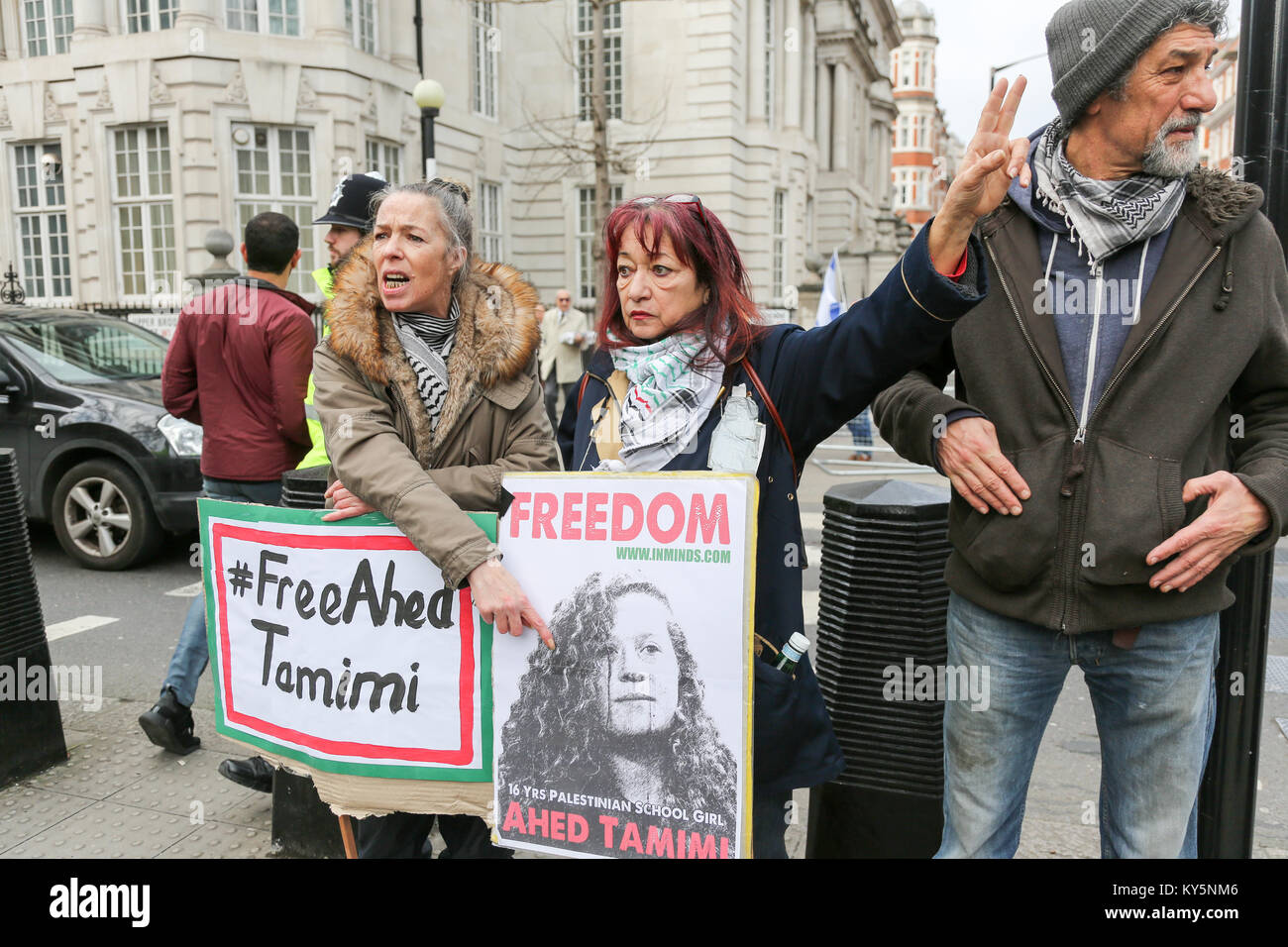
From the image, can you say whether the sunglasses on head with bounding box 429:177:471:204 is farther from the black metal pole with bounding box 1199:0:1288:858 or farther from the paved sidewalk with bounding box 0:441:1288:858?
the paved sidewalk with bounding box 0:441:1288:858

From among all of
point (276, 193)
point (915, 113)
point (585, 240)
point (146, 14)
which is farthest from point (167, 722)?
point (915, 113)

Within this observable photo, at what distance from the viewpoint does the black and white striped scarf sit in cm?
257

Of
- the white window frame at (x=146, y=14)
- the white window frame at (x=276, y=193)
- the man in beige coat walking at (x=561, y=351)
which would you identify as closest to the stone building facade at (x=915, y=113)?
the white window frame at (x=276, y=193)

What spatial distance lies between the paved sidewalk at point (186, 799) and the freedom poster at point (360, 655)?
1.17 metres

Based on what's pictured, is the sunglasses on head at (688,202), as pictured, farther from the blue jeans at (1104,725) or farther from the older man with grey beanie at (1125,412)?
the blue jeans at (1104,725)

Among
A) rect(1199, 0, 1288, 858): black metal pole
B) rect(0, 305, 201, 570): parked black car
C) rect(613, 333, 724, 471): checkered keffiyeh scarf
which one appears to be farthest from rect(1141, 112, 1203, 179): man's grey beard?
rect(0, 305, 201, 570): parked black car

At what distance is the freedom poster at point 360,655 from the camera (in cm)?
238

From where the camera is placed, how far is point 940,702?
9.32ft

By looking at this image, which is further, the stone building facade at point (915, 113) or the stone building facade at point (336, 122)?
the stone building facade at point (915, 113)

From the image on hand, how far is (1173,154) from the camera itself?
77.2 inches

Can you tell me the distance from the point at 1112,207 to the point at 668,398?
98 cm

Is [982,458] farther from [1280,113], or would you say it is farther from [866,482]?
[1280,113]
